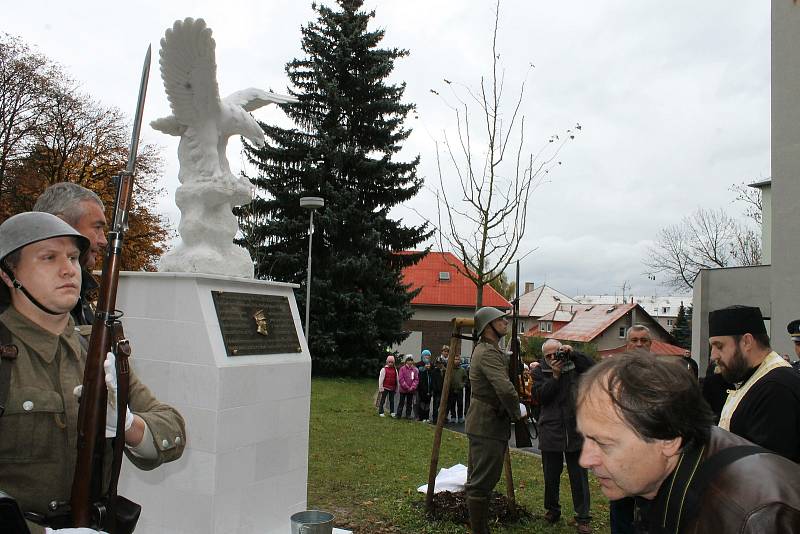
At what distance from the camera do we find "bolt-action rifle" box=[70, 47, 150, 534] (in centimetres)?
199

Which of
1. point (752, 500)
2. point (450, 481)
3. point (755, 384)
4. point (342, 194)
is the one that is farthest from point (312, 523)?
point (342, 194)

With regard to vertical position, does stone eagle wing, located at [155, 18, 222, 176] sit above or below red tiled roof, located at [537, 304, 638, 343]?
above

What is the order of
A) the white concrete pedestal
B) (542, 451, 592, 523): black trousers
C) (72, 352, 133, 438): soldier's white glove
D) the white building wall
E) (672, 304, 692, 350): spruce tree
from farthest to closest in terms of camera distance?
1. (672, 304, 692, 350): spruce tree
2. the white building wall
3. (542, 451, 592, 523): black trousers
4. the white concrete pedestal
5. (72, 352, 133, 438): soldier's white glove

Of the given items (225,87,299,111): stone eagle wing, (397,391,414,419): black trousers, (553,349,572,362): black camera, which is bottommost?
(397,391,414,419): black trousers

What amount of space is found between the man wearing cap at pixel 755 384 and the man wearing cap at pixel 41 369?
9.61 ft

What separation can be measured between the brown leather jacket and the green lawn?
4605 mm

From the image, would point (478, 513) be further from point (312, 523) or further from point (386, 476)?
point (386, 476)

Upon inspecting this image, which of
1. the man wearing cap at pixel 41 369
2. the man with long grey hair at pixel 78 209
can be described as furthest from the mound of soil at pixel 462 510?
the man wearing cap at pixel 41 369

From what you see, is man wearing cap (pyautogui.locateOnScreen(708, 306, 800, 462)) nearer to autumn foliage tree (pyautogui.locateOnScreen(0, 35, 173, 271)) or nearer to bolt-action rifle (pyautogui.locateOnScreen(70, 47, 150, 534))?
bolt-action rifle (pyautogui.locateOnScreen(70, 47, 150, 534))

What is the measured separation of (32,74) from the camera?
24.0 meters

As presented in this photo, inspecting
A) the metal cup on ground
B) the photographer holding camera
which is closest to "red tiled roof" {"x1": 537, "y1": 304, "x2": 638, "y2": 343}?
the photographer holding camera

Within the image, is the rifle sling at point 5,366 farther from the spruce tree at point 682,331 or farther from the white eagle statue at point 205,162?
the spruce tree at point 682,331

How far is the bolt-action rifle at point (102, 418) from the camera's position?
78.5 inches

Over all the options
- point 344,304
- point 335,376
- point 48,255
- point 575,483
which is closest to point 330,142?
point 344,304
